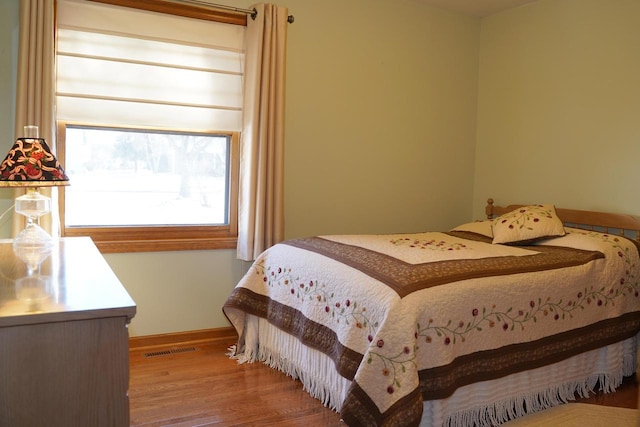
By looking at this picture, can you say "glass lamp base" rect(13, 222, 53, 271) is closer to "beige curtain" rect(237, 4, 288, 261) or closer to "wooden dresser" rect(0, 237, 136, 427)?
"wooden dresser" rect(0, 237, 136, 427)

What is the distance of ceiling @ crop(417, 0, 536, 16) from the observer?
4.09 meters

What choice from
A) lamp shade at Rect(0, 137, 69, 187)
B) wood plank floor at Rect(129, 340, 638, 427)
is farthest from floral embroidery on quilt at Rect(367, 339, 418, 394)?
lamp shade at Rect(0, 137, 69, 187)

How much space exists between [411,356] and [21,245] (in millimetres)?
1611

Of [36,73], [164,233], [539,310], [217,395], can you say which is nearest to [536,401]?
[539,310]

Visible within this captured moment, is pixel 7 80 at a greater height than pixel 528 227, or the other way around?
pixel 7 80

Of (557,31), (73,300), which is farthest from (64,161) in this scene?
(557,31)

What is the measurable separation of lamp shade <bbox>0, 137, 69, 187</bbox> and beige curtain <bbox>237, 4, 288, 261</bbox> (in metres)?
1.42

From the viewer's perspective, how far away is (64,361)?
4.20ft

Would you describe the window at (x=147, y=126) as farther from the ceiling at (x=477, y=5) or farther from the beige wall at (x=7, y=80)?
the ceiling at (x=477, y=5)

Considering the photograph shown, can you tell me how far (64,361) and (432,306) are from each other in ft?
4.61

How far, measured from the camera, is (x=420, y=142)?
432 centimetres

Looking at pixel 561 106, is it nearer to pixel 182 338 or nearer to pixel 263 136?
pixel 263 136

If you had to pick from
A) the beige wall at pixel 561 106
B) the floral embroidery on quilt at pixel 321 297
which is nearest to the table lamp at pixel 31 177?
the floral embroidery on quilt at pixel 321 297

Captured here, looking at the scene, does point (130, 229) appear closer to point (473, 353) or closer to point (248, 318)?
point (248, 318)
